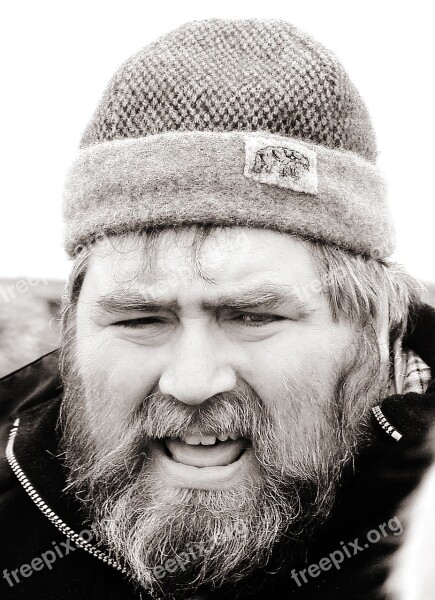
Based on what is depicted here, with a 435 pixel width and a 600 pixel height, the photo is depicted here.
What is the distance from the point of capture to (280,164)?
1.44 meters

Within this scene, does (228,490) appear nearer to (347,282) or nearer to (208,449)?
(208,449)

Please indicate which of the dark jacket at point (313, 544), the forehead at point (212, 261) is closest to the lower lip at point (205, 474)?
the dark jacket at point (313, 544)

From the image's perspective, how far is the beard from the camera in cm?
145

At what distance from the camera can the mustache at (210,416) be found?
4.61 ft

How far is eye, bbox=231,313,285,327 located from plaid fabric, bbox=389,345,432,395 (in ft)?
1.42

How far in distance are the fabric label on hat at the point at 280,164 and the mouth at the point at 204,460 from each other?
1.82 feet

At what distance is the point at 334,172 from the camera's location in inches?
59.4

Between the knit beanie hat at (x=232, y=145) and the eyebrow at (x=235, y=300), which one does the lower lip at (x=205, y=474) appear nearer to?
the eyebrow at (x=235, y=300)

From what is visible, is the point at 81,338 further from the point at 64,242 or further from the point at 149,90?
the point at 149,90

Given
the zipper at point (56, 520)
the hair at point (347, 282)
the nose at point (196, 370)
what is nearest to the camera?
the nose at point (196, 370)

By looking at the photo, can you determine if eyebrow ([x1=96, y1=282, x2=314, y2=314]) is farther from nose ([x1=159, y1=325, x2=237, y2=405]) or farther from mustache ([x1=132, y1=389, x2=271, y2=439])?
mustache ([x1=132, y1=389, x2=271, y2=439])

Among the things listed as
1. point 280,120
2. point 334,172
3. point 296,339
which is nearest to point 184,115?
point 280,120

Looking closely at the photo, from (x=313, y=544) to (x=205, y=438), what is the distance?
0.37m

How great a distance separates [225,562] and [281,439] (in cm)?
30
